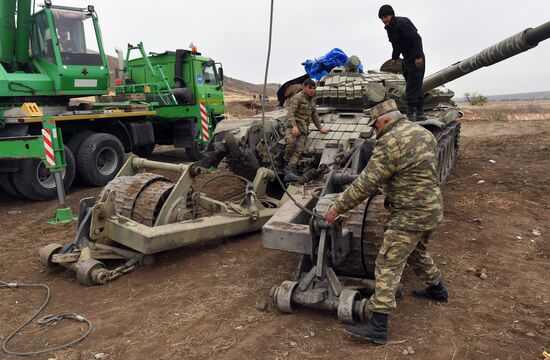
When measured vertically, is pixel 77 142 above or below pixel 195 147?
above

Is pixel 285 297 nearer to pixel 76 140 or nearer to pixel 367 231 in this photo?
pixel 367 231

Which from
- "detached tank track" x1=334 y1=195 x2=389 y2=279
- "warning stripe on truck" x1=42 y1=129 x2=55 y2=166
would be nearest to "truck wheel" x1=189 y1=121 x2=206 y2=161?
"warning stripe on truck" x1=42 y1=129 x2=55 y2=166

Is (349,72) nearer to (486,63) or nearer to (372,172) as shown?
(486,63)

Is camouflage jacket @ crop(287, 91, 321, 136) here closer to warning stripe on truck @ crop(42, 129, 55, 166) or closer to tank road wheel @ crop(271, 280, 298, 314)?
tank road wheel @ crop(271, 280, 298, 314)

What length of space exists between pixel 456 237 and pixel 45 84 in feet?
25.2

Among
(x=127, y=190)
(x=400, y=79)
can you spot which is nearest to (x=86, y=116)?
(x=127, y=190)

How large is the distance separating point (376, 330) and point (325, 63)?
24.1 ft

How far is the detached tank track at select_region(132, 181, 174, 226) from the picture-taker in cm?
526

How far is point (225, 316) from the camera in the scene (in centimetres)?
396

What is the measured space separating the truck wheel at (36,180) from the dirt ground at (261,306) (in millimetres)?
1787

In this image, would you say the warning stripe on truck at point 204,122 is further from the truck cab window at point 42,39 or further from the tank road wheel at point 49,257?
the tank road wheel at point 49,257

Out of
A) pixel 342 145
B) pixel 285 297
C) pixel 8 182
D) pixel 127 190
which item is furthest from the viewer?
pixel 8 182

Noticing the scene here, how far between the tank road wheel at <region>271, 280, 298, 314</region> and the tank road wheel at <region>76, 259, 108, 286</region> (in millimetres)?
1807

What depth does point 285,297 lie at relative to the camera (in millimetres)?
3830
